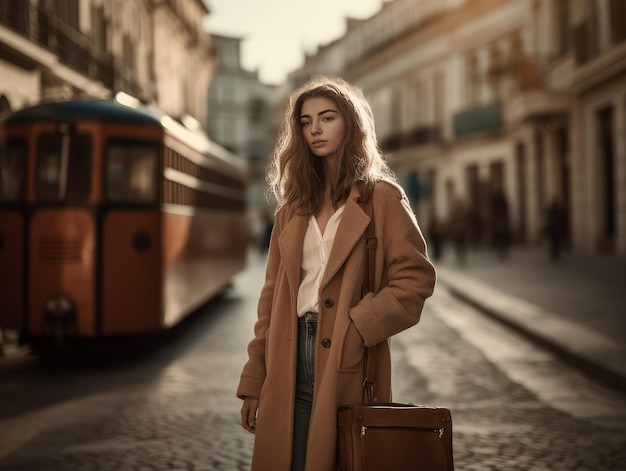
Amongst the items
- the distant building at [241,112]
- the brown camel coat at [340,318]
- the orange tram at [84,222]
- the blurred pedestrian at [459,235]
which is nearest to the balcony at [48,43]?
the orange tram at [84,222]

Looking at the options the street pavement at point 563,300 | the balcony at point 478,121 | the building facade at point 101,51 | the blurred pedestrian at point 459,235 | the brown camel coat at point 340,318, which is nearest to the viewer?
the brown camel coat at point 340,318

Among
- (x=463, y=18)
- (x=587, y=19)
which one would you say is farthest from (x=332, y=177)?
(x=463, y=18)

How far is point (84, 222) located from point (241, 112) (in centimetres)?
8626

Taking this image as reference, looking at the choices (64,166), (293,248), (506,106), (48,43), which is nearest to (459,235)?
(506,106)

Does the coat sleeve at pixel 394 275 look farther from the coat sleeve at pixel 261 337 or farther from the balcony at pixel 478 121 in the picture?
the balcony at pixel 478 121

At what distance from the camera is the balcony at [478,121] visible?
4081 centimetres

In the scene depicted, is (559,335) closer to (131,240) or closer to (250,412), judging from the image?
(131,240)

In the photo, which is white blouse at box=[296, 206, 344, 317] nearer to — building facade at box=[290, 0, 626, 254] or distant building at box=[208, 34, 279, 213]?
building facade at box=[290, 0, 626, 254]

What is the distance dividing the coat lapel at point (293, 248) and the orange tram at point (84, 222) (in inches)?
263

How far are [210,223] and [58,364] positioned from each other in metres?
4.67

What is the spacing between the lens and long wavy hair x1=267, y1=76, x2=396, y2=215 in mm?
3289

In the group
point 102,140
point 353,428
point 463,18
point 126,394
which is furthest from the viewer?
point 463,18

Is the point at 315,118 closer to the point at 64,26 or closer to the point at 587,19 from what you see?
the point at 64,26

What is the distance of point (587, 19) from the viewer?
2611 cm
